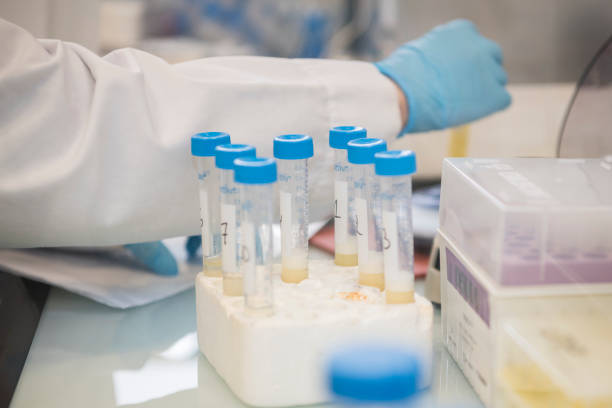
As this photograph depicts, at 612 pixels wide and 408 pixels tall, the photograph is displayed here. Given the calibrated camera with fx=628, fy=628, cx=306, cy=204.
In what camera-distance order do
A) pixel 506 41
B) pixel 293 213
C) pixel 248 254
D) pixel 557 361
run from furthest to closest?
pixel 506 41, pixel 293 213, pixel 248 254, pixel 557 361

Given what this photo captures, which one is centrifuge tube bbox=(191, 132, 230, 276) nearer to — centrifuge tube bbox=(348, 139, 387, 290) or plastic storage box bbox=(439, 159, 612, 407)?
centrifuge tube bbox=(348, 139, 387, 290)

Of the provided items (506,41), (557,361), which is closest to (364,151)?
(557,361)

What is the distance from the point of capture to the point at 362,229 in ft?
2.51

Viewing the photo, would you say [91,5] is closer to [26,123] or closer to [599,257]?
[26,123]

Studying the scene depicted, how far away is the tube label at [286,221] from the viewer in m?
0.77

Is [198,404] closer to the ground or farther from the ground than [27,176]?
closer to the ground

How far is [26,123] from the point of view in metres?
0.81

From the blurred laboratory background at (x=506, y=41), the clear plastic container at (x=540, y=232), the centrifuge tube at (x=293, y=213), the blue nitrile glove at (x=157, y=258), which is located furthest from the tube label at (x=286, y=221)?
the blurred laboratory background at (x=506, y=41)

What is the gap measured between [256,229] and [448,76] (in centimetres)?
59

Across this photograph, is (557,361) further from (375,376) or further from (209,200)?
(209,200)

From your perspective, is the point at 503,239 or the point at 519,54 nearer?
the point at 503,239

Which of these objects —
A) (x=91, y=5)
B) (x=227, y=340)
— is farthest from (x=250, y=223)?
(x=91, y=5)

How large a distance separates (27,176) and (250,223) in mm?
337

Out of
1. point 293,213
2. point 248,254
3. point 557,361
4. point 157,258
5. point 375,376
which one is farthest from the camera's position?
point 157,258
